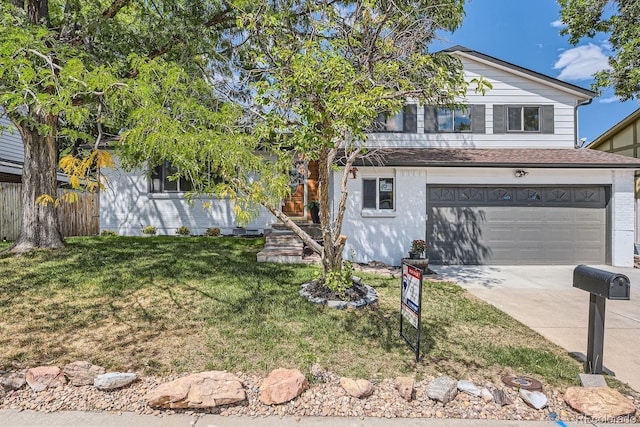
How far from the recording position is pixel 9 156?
45.6 feet

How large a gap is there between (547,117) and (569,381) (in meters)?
10.6

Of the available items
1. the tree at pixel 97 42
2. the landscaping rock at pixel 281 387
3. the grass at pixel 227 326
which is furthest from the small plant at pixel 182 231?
the landscaping rock at pixel 281 387

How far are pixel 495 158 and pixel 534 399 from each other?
27.5 feet

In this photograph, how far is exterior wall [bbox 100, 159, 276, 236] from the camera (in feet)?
41.4

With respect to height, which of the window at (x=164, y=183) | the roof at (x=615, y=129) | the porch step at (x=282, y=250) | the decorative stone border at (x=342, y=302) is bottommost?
the decorative stone border at (x=342, y=302)

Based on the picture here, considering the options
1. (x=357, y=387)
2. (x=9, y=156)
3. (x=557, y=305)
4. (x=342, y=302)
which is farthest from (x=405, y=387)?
(x=9, y=156)

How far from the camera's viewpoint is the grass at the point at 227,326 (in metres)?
3.79

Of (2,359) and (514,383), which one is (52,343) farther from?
(514,383)

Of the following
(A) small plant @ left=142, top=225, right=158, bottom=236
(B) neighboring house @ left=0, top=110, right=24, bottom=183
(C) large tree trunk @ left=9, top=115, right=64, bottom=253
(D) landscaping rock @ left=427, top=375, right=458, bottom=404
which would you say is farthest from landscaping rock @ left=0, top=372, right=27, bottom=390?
(B) neighboring house @ left=0, top=110, right=24, bottom=183

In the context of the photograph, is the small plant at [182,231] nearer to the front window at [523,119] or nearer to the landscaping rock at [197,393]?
the landscaping rock at [197,393]

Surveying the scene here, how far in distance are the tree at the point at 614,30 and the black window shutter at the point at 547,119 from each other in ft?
7.66

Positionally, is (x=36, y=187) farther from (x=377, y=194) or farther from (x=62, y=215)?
(x=377, y=194)

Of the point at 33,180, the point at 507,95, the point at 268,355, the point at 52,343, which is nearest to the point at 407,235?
the point at 507,95

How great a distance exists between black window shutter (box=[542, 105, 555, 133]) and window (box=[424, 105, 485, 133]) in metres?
2.03
